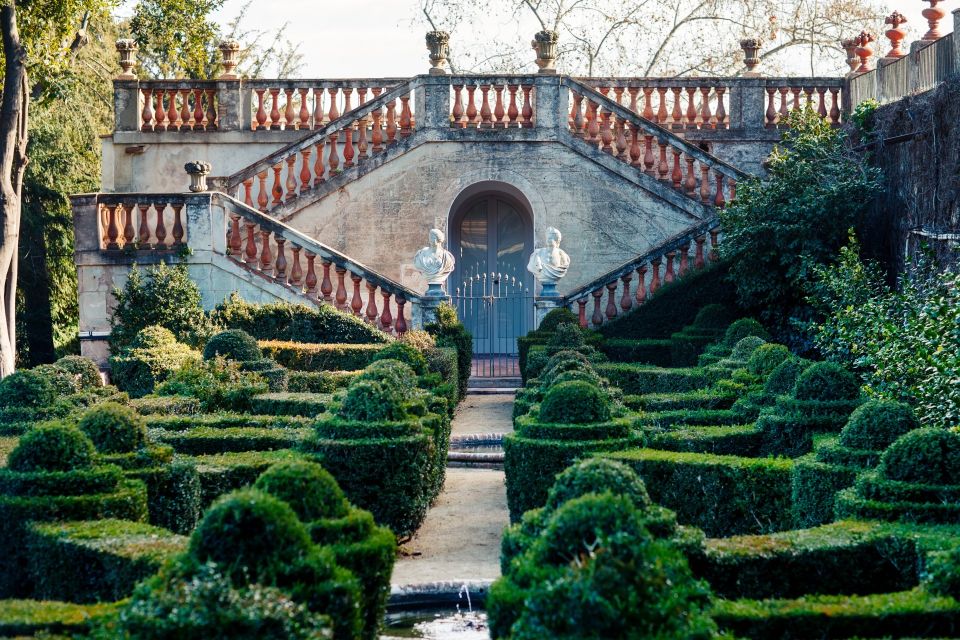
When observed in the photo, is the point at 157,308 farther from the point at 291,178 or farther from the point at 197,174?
the point at 291,178

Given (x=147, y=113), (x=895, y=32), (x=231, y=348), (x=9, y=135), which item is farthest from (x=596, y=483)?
(x=147, y=113)

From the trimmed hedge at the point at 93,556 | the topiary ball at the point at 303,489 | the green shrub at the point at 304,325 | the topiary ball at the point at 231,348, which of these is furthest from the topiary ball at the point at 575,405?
the green shrub at the point at 304,325

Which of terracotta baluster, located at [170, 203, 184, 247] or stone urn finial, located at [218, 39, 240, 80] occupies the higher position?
stone urn finial, located at [218, 39, 240, 80]

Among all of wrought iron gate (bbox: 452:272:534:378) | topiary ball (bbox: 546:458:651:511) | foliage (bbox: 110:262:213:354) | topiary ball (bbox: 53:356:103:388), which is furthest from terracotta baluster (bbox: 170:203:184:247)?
topiary ball (bbox: 546:458:651:511)

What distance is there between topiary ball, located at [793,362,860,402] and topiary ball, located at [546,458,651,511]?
14.3 feet

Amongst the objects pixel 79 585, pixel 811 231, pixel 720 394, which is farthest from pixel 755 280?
pixel 79 585

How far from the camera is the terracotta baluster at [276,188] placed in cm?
2200

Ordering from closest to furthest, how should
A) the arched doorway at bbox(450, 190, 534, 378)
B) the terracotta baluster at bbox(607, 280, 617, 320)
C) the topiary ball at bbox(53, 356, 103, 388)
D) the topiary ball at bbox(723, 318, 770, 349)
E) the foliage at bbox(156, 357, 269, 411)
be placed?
the foliage at bbox(156, 357, 269, 411)
the topiary ball at bbox(53, 356, 103, 388)
the topiary ball at bbox(723, 318, 770, 349)
the terracotta baluster at bbox(607, 280, 617, 320)
the arched doorway at bbox(450, 190, 534, 378)

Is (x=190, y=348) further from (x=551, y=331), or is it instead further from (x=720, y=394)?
(x=720, y=394)

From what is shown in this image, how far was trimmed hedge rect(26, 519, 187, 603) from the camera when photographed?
275 inches

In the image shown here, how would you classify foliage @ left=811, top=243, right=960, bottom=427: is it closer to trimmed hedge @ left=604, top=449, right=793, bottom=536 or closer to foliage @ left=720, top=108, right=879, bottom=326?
trimmed hedge @ left=604, top=449, right=793, bottom=536

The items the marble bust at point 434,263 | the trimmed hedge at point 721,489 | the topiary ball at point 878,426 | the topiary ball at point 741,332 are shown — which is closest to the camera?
the topiary ball at point 878,426

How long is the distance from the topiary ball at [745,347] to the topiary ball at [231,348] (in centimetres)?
576

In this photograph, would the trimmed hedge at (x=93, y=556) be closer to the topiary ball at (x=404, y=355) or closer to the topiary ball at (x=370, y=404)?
the topiary ball at (x=370, y=404)
